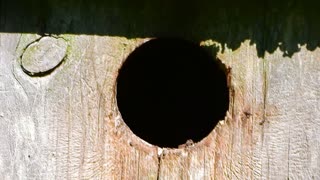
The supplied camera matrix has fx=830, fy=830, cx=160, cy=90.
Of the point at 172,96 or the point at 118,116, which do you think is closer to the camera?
the point at 118,116

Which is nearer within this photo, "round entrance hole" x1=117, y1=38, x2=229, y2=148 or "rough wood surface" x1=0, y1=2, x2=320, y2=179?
"rough wood surface" x1=0, y1=2, x2=320, y2=179

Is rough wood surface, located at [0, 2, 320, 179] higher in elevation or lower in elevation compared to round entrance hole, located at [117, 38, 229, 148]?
lower

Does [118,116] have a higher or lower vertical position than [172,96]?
lower

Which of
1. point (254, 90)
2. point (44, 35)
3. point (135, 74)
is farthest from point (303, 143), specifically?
point (135, 74)

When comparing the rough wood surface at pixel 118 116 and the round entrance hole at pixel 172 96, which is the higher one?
the round entrance hole at pixel 172 96
